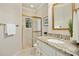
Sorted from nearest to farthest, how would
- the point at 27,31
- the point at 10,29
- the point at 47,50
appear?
the point at 47,50 < the point at 27,31 < the point at 10,29

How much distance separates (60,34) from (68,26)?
0.24m

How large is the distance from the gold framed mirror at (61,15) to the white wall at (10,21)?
63 centimetres

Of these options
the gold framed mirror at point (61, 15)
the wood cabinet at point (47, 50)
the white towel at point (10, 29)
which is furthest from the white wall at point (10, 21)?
the gold framed mirror at point (61, 15)

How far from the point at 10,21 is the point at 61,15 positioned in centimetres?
101

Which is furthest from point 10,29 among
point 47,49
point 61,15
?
point 61,15

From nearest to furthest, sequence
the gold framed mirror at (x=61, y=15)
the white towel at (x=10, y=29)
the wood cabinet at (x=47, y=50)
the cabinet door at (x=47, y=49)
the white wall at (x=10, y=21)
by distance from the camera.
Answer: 1. the wood cabinet at (x=47, y=50)
2. the cabinet door at (x=47, y=49)
3. the gold framed mirror at (x=61, y=15)
4. the white wall at (x=10, y=21)
5. the white towel at (x=10, y=29)

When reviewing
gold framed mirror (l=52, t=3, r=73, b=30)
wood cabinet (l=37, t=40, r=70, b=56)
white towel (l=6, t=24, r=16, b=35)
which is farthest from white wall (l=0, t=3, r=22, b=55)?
gold framed mirror (l=52, t=3, r=73, b=30)

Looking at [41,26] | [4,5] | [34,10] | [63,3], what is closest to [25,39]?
[41,26]

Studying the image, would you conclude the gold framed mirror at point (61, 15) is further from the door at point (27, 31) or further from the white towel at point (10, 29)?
the white towel at point (10, 29)

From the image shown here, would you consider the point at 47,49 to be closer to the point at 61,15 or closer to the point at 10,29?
the point at 61,15

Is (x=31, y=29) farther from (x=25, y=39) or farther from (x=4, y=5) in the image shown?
(x=4, y=5)

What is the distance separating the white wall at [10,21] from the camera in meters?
2.08

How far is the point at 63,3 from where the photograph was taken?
6.44 feet

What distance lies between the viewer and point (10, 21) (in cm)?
232
